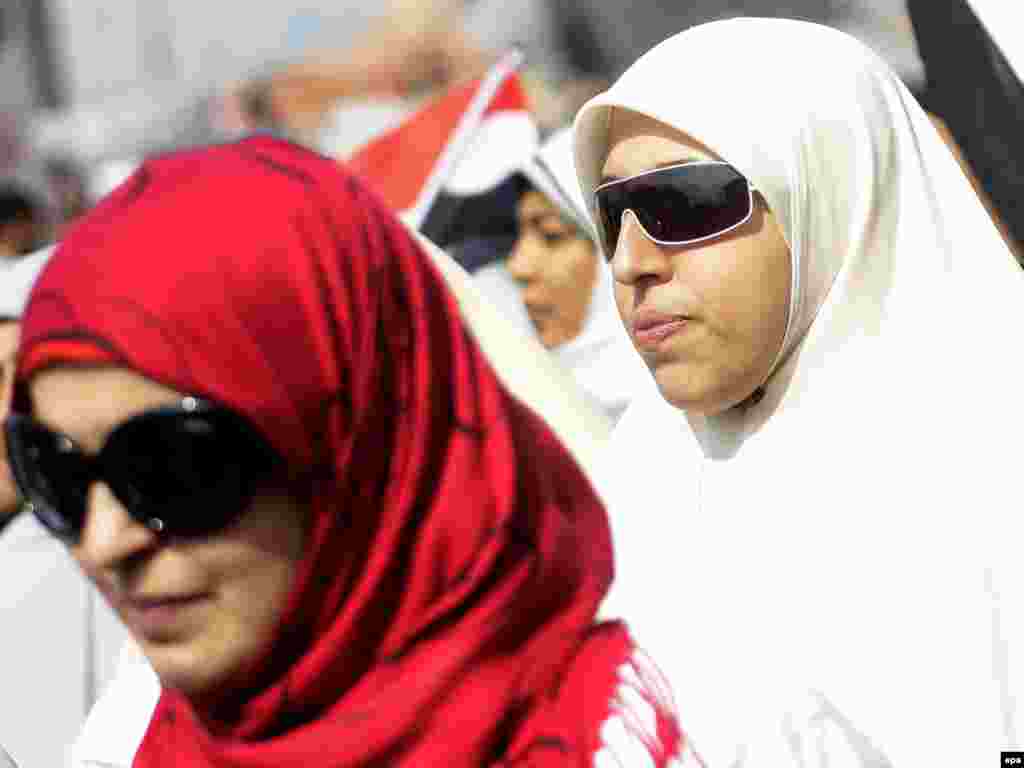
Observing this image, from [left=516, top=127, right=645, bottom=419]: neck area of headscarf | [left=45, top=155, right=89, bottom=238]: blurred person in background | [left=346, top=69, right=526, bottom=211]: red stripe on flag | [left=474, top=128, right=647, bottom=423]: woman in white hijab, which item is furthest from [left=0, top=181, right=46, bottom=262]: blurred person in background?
[left=45, top=155, right=89, bottom=238]: blurred person in background

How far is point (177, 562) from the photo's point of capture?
1.57 metres

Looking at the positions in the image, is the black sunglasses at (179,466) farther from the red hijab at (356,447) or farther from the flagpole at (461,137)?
the flagpole at (461,137)

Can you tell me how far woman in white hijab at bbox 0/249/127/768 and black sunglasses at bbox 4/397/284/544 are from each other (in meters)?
1.10

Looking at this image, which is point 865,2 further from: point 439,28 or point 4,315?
point 4,315

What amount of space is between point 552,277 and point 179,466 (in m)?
3.84

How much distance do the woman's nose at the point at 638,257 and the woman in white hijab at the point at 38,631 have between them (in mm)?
970

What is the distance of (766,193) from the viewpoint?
2.46 metres

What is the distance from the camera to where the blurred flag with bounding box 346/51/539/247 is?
4715 millimetres

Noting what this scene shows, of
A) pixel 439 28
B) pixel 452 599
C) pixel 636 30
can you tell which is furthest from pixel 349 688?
pixel 439 28

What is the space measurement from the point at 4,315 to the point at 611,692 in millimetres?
1572

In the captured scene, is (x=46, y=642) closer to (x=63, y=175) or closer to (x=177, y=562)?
(x=177, y=562)

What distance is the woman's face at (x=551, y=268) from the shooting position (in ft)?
17.3

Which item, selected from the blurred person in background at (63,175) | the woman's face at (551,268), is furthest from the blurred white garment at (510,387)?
the blurred person in background at (63,175)

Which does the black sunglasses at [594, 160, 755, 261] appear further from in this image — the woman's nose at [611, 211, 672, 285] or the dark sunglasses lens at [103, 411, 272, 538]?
the dark sunglasses lens at [103, 411, 272, 538]
